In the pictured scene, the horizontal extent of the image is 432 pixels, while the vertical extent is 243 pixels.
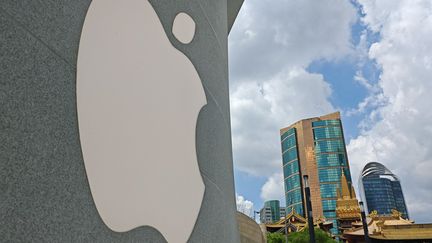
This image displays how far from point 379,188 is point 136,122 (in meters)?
175

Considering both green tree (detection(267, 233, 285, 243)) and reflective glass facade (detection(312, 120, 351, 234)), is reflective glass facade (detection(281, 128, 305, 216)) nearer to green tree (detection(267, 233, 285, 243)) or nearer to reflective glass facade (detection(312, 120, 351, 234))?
reflective glass facade (detection(312, 120, 351, 234))

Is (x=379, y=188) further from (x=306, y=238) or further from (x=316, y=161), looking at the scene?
(x=306, y=238)

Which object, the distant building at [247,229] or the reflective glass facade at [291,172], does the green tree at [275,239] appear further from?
the reflective glass facade at [291,172]

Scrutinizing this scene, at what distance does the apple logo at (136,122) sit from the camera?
81.6 inches

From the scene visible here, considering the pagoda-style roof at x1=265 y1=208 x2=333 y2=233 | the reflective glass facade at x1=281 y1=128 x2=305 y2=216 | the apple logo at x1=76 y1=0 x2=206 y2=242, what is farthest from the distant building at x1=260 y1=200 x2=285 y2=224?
the apple logo at x1=76 y1=0 x2=206 y2=242

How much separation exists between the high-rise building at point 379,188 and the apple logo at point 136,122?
558ft

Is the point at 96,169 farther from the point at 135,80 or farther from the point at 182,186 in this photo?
the point at 182,186

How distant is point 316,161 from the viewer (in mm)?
104188

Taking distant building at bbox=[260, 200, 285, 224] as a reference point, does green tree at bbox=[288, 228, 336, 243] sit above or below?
below

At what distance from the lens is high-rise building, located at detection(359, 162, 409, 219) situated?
157m

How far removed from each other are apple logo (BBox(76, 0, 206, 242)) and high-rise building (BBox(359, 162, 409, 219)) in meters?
170

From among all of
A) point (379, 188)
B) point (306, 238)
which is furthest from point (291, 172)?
point (306, 238)

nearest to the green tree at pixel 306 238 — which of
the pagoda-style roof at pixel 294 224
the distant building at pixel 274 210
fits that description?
the pagoda-style roof at pixel 294 224

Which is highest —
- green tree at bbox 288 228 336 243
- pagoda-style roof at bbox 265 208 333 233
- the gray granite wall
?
pagoda-style roof at bbox 265 208 333 233
